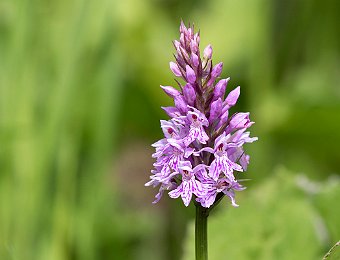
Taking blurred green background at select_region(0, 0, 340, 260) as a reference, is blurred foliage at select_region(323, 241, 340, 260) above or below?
below

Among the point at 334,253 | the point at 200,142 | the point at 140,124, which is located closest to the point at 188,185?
the point at 200,142

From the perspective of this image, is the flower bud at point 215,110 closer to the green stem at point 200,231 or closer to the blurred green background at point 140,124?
the green stem at point 200,231

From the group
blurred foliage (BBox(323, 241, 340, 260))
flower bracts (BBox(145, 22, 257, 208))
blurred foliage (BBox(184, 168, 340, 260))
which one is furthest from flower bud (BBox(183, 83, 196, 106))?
blurred foliage (BBox(184, 168, 340, 260))

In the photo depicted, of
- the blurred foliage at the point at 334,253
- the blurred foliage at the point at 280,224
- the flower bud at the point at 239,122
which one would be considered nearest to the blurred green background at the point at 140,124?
the blurred foliage at the point at 280,224

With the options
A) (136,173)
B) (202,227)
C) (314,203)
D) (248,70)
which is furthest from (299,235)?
(136,173)

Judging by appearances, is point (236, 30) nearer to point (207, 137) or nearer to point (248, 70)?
point (248, 70)

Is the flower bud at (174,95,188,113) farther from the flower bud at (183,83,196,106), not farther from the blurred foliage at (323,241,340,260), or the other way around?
the blurred foliage at (323,241,340,260)

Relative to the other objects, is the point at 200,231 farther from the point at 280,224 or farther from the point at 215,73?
the point at 280,224
